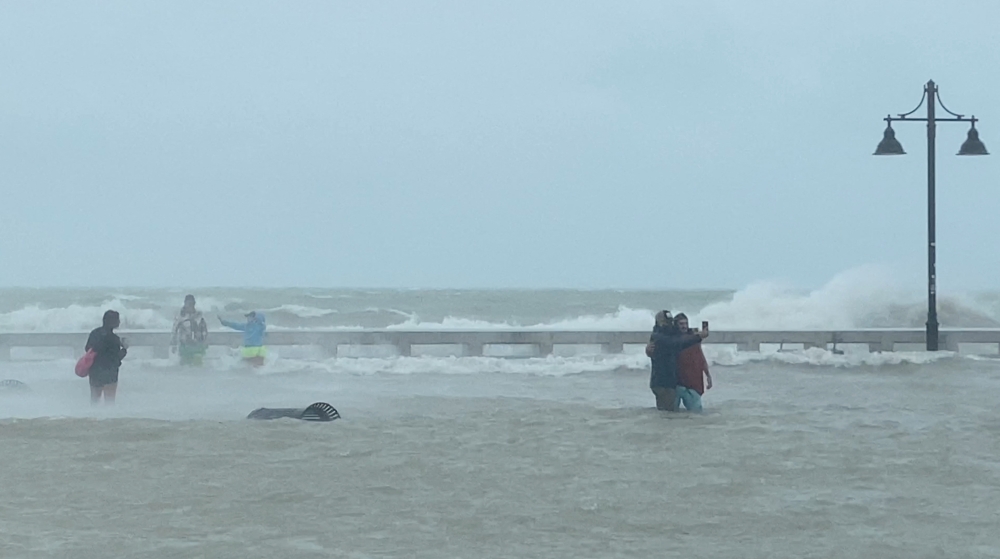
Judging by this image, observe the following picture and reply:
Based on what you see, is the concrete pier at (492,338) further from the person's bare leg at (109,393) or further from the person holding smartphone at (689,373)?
the person holding smartphone at (689,373)

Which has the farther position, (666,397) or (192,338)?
(192,338)

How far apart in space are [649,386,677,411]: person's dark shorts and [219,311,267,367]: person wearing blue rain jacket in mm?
8175

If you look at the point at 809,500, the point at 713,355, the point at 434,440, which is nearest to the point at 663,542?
the point at 809,500

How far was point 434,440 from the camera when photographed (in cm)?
1334

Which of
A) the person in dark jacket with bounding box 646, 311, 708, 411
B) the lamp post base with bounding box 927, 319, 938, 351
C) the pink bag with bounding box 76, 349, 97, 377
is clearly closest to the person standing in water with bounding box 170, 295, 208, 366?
the pink bag with bounding box 76, 349, 97, 377

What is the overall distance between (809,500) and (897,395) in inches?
379

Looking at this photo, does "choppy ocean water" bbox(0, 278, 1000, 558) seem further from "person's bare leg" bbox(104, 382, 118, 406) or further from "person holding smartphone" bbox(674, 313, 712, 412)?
"person holding smartphone" bbox(674, 313, 712, 412)

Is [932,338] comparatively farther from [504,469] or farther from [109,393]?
[109,393]

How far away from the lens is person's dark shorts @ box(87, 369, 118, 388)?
1484cm

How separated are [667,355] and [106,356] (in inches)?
261

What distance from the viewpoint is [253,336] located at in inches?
852

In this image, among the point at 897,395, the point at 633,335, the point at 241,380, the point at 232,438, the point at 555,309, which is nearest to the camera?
the point at 232,438

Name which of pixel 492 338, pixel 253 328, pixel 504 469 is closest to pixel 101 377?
pixel 504 469

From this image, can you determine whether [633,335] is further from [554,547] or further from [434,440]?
[554,547]
